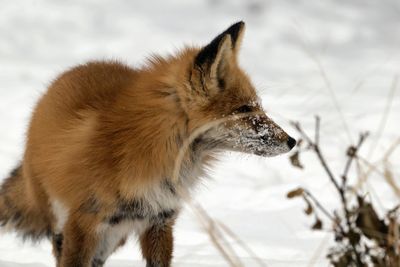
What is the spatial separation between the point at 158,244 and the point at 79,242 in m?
0.50

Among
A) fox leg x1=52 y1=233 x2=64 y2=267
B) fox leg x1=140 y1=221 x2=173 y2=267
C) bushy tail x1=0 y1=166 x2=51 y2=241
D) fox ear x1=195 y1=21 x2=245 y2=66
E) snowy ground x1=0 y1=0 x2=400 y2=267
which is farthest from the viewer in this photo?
snowy ground x1=0 y1=0 x2=400 y2=267

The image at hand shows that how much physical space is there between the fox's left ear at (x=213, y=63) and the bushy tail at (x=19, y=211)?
1418 mm

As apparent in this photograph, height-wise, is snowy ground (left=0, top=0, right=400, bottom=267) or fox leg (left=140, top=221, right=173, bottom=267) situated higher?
snowy ground (left=0, top=0, right=400, bottom=267)

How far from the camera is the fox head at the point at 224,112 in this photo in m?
3.24

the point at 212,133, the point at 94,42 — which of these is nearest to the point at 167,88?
the point at 212,133

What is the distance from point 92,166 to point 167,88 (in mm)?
512

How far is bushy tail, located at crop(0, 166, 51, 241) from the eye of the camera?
4.13m

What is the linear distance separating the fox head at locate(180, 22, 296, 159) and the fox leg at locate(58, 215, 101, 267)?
2.25ft

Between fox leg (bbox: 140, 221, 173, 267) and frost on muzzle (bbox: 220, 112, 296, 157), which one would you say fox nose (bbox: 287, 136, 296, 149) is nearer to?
frost on muzzle (bbox: 220, 112, 296, 157)

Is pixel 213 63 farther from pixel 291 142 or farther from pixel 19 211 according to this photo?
pixel 19 211

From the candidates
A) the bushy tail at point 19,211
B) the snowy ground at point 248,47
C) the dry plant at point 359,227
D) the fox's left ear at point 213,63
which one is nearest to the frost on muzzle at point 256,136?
the fox's left ear at point 213,63

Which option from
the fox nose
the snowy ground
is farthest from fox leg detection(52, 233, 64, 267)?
the snowy ground

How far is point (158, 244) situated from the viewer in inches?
146

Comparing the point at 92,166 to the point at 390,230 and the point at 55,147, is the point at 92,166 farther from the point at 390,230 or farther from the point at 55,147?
the point at 390,230
